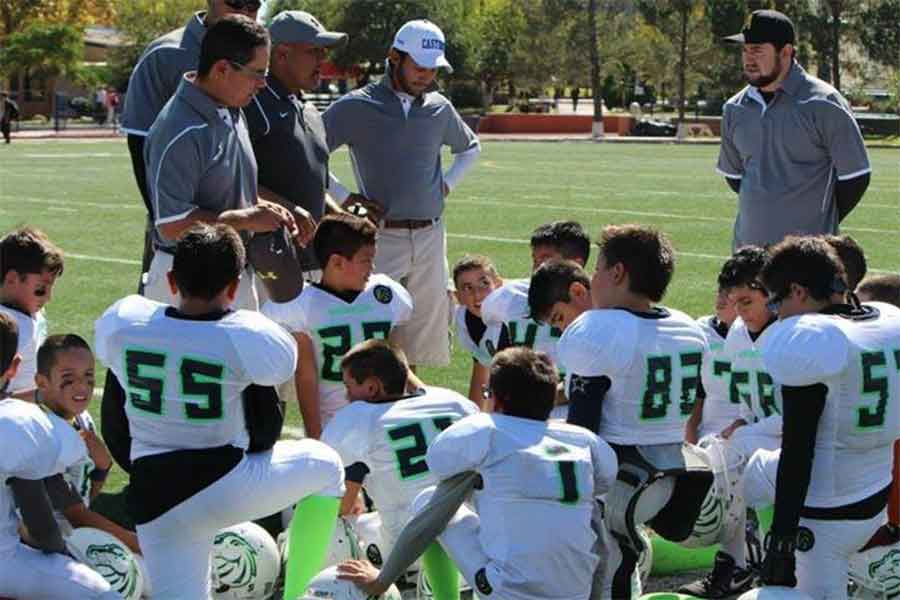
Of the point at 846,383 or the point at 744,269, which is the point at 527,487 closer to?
the point at 846,383

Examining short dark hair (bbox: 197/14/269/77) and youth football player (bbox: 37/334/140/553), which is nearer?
youth football player (bbox: 37/334/140/553)

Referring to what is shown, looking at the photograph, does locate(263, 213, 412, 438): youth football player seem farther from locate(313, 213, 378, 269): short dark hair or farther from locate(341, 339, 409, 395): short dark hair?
locate(341, 339, 409, 395): short dark hair

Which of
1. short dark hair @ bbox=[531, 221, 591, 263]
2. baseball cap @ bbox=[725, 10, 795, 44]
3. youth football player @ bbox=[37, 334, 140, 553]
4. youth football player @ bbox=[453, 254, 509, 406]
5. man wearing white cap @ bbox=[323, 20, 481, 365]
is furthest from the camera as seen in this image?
man wearing white cap @ bbox=[323, 20, 481, 365]

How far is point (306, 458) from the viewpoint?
4734 millimetres

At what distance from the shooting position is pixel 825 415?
15.2 feet

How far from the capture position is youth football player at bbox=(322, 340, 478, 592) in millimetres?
5148

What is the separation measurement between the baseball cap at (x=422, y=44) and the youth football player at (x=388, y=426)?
2573 mm

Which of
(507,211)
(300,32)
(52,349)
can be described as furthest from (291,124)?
(507,211)

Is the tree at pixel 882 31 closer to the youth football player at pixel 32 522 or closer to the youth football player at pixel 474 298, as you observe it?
the youth football player at pixel 474 298

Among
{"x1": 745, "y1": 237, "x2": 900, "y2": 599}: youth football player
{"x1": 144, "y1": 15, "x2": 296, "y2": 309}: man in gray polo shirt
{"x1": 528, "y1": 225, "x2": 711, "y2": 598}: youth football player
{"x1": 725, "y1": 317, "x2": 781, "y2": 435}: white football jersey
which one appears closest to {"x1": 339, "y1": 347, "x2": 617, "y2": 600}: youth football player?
{"x1": 528, "y1": 225, "x2": 711, "y2": 598}: youth football player

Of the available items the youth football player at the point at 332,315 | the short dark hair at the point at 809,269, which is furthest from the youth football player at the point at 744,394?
the youth football player at the point at 332,315

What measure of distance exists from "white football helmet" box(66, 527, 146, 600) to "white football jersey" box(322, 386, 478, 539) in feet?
2.43

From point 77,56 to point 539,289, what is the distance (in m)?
63.2

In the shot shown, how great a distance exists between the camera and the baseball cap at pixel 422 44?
745 cm
